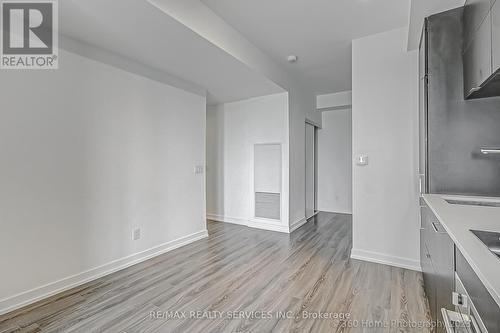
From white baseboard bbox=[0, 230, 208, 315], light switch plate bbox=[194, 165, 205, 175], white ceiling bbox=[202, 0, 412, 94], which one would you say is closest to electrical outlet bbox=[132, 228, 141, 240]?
white baseboard bbox=[0, 230, 208, 315]

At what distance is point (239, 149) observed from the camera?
475 cm

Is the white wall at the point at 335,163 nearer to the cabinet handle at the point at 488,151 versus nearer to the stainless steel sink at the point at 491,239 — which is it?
the cabinet handle at the point at 488,151

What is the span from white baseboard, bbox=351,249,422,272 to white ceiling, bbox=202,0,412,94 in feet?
8.76

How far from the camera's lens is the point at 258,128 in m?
4.50

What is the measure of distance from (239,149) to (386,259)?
9.85 feet

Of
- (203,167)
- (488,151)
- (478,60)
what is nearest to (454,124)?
(488,151)

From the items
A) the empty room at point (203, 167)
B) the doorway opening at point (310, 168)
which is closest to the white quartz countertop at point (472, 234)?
the empty room at point (203, 167)

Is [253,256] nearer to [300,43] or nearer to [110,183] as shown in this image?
[110,183]

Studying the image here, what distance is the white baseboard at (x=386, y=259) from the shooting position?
269 cm

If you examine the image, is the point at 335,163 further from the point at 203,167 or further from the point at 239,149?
the point at 203,167

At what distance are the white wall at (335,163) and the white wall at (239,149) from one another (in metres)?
2.15

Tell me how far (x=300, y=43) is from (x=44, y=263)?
3685mm

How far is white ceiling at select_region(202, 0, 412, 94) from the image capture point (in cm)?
240

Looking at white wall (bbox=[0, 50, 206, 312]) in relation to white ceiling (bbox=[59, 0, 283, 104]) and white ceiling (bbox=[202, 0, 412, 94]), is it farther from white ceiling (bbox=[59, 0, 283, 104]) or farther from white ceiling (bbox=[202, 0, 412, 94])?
white ceiling (bbox=[202, 0, 412, 94])
